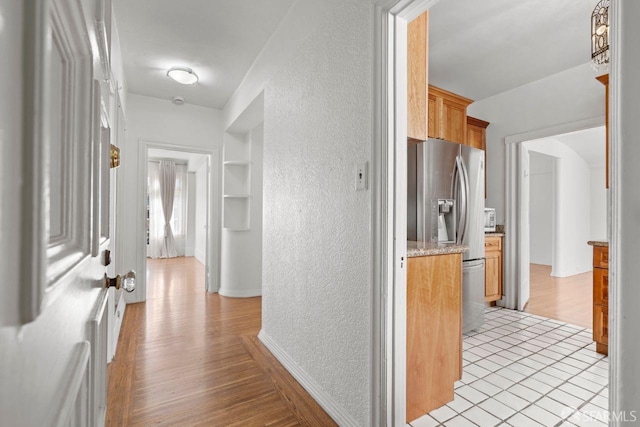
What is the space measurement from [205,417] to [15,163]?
1820mm

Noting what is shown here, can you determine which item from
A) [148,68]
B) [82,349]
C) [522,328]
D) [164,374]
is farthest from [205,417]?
[148,68]

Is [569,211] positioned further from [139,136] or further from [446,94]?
[139,136]

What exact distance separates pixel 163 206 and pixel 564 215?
8.48 metres

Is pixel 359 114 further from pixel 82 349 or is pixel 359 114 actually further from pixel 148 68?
pixel 148 68

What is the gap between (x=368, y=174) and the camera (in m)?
1.46

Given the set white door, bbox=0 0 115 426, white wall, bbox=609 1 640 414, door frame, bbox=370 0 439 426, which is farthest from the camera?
door frame, bbox=370 0 439 426

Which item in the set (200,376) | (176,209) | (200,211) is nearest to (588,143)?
(200,376)

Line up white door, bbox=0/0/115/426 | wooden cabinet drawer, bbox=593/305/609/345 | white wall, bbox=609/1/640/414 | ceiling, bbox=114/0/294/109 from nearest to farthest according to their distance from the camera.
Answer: white door, bbox=0/0/115/426
white wall, bbox=609/1/640/414
ceiling, bbox=114/0/294/109
wooden cabinet drawer, bbox=593/305/609/345

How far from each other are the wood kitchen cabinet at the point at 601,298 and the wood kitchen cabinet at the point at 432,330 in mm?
1486

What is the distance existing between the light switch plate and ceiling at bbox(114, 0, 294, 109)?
4.91ft

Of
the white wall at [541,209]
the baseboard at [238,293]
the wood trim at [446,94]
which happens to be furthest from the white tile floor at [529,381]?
the white wall at [541,209]

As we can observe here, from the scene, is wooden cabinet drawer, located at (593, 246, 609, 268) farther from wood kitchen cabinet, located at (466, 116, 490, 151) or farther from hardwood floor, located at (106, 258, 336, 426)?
hardwood floor, located at (106, 258, 336, 426)

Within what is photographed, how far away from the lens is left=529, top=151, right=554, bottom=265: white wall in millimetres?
6551

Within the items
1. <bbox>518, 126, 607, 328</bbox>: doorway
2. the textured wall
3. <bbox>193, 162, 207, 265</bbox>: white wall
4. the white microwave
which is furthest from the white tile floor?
<bbox>193, 162, 207, 265</bbox>: white wall
